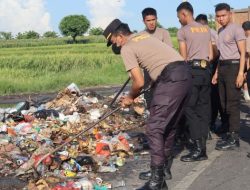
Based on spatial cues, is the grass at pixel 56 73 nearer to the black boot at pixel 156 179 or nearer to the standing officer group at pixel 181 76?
the standing officer group at pixel 181 76

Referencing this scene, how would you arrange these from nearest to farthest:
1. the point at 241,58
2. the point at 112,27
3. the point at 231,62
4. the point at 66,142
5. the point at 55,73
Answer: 1. the point at 112,27
2. the point at 66,142
3. the point at 241,58
4. the point at 231,62
5. the point at 55,73

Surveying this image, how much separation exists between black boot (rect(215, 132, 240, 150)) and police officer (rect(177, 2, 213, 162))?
1.69 ft

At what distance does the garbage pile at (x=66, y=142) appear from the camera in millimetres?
5871

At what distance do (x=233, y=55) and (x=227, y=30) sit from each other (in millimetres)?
372

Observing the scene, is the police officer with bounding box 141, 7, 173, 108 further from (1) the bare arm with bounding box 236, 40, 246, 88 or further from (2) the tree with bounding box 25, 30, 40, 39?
(2) the tree with bounding box 25, 30, 40, 39

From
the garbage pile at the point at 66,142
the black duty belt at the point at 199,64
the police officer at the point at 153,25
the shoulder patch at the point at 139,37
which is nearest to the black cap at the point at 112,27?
the shoulder patch at the point at 139,37

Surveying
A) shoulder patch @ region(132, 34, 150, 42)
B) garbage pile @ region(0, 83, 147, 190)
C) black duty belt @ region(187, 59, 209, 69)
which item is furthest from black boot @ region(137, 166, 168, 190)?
black duty belt @ region(187, 59, 209, 69)

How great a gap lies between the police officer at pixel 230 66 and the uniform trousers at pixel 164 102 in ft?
6.45

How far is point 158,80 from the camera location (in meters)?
5.20

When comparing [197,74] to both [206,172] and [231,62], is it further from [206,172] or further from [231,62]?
[206,172]

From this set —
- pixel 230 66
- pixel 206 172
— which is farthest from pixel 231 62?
pixel 206 172

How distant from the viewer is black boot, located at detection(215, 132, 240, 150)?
282 inches

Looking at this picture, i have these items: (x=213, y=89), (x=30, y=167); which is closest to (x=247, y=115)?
(x=213, y=89)

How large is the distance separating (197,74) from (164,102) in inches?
68.7
